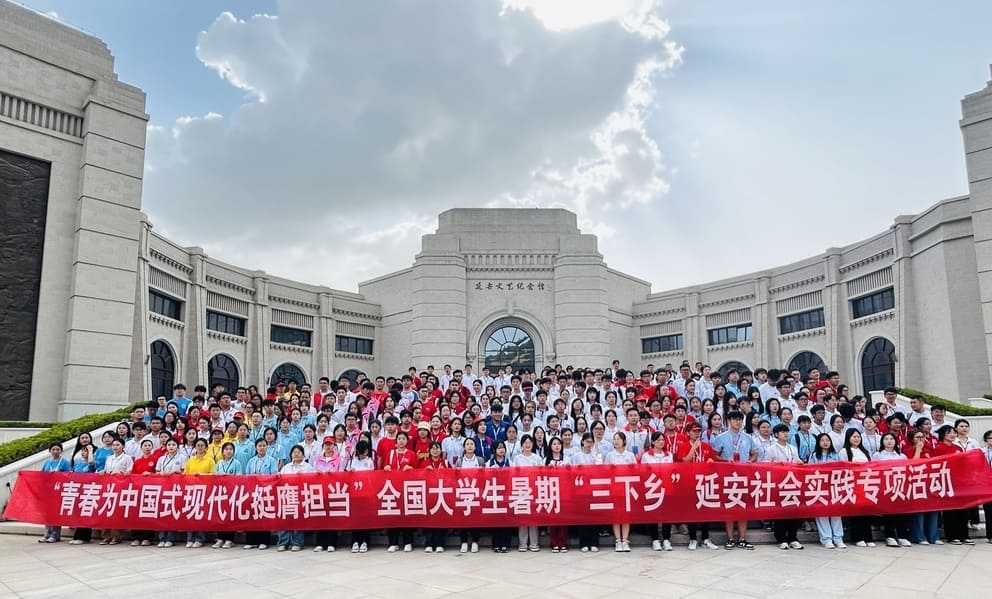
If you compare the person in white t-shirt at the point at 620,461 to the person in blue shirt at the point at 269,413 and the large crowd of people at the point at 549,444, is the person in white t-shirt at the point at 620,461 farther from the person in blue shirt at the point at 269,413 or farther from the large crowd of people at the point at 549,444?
the person in blue shirt at the point at 269,413

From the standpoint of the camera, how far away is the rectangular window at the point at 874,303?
818 inches

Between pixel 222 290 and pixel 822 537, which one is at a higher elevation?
pixel 222 290

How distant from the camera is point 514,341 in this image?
2791cm

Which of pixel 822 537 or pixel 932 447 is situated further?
pixel 932 447

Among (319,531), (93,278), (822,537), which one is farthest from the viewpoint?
(93,278)

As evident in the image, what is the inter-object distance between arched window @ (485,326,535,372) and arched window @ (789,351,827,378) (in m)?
10.8

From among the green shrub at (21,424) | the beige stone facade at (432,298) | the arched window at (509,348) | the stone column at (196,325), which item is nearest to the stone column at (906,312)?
the beige stone facade at (432,298)

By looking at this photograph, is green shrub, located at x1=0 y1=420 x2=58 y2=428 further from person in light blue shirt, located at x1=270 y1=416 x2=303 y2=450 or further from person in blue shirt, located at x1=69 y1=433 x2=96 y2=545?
person in light blue shirt, located at x1=270 y1=416 x2=303 y2=450

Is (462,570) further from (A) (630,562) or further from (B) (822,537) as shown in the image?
(B) (822,537)

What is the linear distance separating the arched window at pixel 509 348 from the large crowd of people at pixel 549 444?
651 inches

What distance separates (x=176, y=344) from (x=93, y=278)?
624 cm

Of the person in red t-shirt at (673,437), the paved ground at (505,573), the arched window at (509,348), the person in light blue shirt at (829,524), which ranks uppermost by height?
the arched window at (509,348)

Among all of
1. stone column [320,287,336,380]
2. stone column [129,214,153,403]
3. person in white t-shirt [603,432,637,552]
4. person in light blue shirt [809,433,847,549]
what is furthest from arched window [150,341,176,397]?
person in light blue shirt [809,433,847,549]

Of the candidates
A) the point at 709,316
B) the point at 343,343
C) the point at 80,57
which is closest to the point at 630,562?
the point at 80,57
